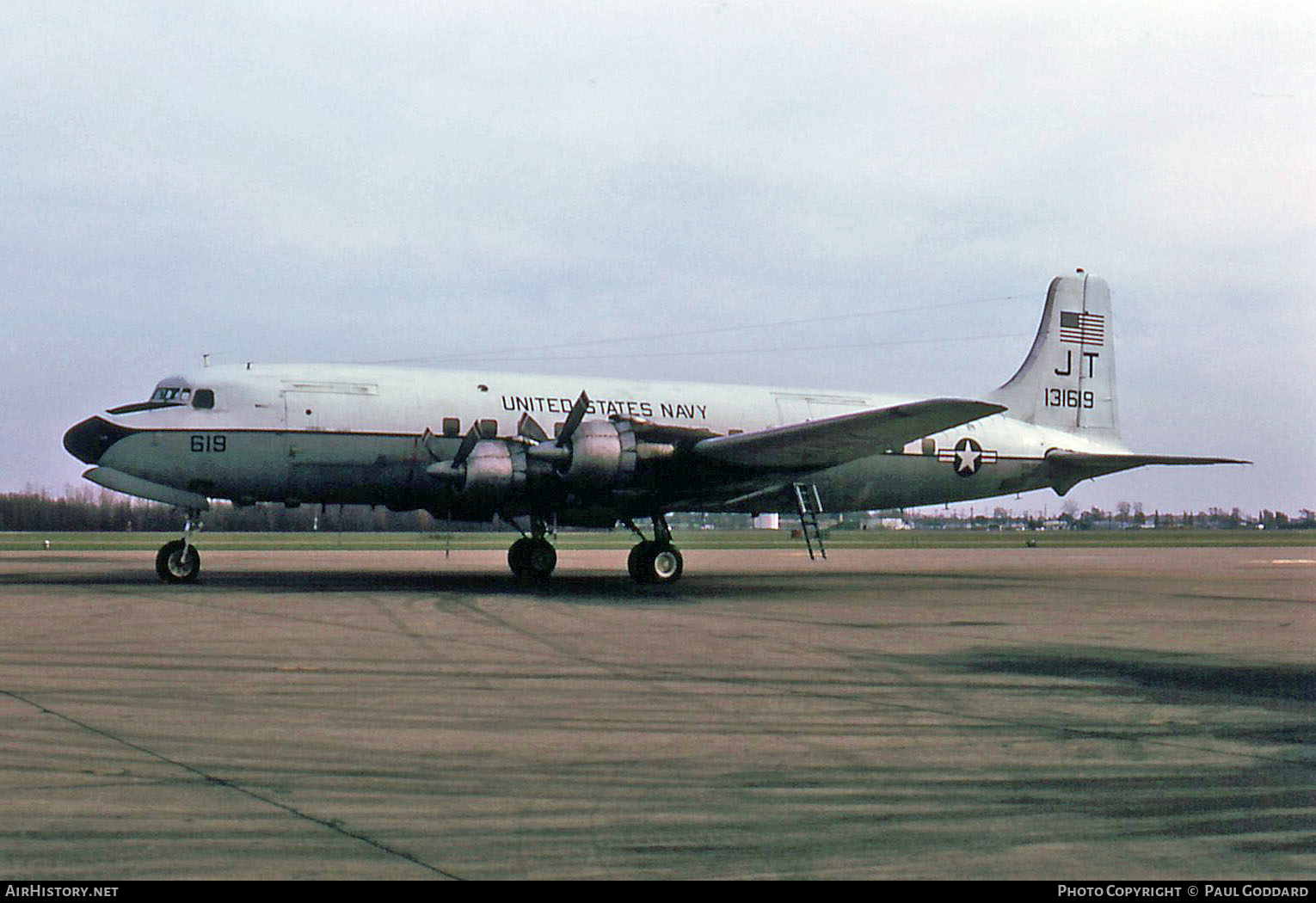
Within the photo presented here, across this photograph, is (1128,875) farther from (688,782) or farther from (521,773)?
(521,773)

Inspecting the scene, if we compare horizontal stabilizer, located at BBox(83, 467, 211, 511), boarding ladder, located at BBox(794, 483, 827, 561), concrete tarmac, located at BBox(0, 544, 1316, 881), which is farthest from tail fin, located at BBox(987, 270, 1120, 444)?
A: horizontal stabilizer, located at BBox(83, 467, 211, 511)

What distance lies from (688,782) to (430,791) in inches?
54.9

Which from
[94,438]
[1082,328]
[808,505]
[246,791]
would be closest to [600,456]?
[808,505]

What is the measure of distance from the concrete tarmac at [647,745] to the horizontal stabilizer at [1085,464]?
12.5 meters

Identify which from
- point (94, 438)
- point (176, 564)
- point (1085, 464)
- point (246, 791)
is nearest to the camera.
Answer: point (246, 791)

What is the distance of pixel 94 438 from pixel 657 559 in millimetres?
10641

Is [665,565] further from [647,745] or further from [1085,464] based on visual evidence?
[647,745]

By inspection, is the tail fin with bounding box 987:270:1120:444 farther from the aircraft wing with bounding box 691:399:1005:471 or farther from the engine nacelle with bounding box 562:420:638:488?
the engine nacelle with bounding box 562:420:638:488

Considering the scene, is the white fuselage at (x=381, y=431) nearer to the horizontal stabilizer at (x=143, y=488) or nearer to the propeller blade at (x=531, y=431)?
the horizontal stabilizer at (x=143, y=488)

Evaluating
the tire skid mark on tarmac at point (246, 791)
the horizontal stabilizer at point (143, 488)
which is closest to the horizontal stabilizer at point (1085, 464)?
the horizontal stabilizer at point (143, 488)

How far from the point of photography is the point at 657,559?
942 inches

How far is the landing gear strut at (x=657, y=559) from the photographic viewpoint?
23.9 m

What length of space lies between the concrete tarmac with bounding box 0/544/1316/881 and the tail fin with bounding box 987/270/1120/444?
13658mm

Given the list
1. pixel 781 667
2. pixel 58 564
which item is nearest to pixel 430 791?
pixel 781 667
